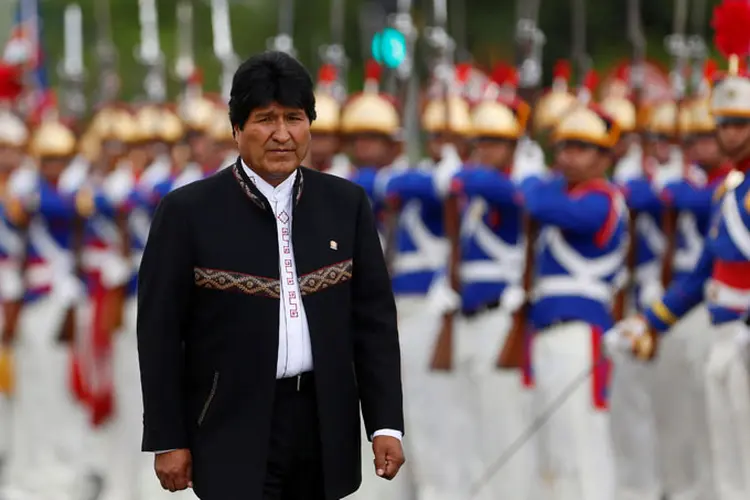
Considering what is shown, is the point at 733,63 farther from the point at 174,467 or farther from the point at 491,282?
the point at 174,467

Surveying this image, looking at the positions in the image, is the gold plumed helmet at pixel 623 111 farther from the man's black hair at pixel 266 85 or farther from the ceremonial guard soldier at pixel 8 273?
the man's black hair at pixel 266 85

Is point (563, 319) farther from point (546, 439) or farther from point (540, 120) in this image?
point (540, 120)

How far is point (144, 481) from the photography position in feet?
37.6

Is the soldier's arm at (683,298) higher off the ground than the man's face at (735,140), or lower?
lower

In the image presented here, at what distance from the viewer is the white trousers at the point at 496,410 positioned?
9.79m

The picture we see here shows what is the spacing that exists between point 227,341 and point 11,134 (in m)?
7.51

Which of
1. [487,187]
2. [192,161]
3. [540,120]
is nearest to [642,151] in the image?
[540,120]

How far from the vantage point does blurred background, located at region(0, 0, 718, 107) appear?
21.3 metres

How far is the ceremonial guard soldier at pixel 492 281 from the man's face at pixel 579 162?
615 mm

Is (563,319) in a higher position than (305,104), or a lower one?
lower

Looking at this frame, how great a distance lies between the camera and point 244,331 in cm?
562

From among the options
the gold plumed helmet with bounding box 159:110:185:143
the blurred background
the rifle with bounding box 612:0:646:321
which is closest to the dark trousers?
the rifle with bounding box 612:0:646:321

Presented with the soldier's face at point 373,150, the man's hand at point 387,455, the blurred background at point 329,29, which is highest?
the blurred background at point 329,29

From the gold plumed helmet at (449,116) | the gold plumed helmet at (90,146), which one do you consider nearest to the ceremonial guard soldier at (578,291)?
the gold plumed helmet at (449,116)
